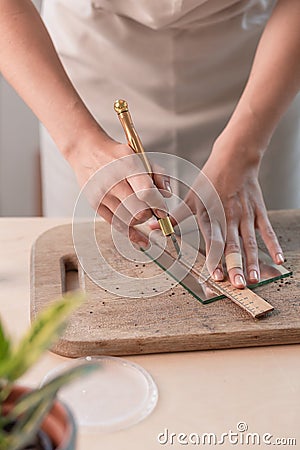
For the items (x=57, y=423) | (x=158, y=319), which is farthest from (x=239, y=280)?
(x=57, y=423)

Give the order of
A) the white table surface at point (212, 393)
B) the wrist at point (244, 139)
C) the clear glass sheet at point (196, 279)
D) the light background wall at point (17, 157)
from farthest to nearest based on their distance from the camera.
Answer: the light background wall at point (17, 157), the wrist at point (244, 139), the clear glass sheet at point (196, 279), the white table surface at point (212, 393)

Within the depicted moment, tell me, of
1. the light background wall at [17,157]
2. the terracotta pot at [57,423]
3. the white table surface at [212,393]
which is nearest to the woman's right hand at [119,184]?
the white table surface at [212,393]

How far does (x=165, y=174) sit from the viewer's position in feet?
3.82

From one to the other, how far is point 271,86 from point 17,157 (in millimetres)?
1524

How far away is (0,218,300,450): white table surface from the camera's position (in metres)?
0.83

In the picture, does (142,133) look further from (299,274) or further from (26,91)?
(299,274)

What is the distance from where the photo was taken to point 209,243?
1.22 meters

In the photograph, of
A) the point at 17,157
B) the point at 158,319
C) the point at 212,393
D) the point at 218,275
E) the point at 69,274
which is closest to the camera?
the point at 212,393

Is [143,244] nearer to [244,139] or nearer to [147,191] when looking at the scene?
[147,191]

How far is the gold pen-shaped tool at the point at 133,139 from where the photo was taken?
114 centimetres

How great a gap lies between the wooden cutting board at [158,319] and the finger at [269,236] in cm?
2

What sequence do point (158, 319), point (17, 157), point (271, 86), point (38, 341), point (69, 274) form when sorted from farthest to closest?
point (17, 157), point (271, 86), point (69, 274), point (158, 319), point (38, 341)

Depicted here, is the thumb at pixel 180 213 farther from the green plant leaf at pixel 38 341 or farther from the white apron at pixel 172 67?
the green plant leaf at pixel 38 341

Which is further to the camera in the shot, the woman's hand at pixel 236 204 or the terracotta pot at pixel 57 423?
the woman's hand at pixel 236 204
